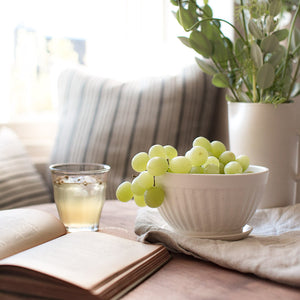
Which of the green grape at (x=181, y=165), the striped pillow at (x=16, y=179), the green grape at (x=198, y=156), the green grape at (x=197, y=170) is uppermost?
the green grape at (x=198, y=156)

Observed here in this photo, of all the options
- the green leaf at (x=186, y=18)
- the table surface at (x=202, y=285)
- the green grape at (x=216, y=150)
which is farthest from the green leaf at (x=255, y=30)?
the table surface at (x=202, y=285)

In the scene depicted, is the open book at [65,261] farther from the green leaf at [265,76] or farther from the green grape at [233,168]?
the green leaf at [265,76]

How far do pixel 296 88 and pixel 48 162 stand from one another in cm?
101

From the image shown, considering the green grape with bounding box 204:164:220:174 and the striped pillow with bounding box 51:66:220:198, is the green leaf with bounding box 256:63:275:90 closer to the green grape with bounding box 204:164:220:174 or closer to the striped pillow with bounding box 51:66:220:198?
the green grape with bounding box 204:164:220:174

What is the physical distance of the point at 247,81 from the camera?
102 cm

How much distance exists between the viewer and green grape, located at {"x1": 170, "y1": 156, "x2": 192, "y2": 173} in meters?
0.68

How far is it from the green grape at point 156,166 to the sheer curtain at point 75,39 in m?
1.29

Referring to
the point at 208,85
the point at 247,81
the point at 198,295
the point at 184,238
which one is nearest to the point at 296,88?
the point at 247,81

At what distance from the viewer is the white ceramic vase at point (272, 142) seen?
3.06 ft

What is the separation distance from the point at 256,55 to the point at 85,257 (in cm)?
58

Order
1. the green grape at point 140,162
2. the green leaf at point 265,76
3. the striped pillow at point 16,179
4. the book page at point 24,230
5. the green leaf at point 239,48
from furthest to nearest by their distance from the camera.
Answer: the striped pillow at point 16,179
the green leaf at point 239,48
the green leaf at point 265,76
the green grape at point 140,162
the book page at point 24,230

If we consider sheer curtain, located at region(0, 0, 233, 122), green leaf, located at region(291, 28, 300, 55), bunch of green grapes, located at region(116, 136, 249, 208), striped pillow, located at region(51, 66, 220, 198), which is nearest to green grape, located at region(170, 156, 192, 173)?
bunch of green grapes, located at region(116, 136, 249, 208)

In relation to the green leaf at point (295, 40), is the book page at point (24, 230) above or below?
below

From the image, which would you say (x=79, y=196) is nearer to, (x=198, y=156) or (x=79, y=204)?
(x=79, y=204)
